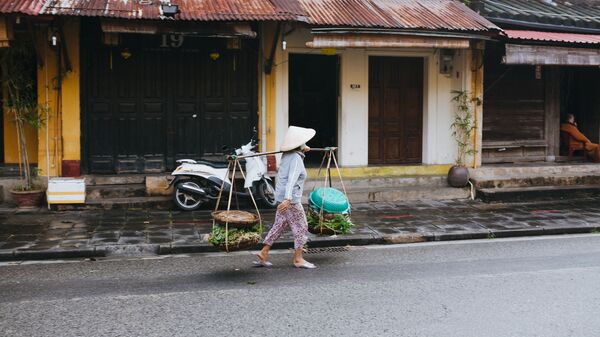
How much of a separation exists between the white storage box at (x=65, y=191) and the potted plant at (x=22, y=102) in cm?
46

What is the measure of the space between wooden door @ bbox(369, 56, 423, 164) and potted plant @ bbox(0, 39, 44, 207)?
23.6 ft

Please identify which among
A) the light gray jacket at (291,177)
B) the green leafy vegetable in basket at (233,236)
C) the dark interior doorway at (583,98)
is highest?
the dark interior doorway at (583,98)

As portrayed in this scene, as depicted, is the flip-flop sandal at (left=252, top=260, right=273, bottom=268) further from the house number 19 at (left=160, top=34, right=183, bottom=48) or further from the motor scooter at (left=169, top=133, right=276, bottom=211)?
the house number 19 at (left=160, top=34, right=183, bottom=48)

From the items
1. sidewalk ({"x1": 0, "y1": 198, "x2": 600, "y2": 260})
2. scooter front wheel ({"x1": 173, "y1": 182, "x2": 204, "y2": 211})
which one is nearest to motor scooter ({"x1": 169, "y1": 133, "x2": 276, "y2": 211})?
scooter front wheel ({"x1": 173, "y1": 182, "x2": 204, "y2": 211})

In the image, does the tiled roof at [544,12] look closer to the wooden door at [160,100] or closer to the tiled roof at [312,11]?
the tiled roof at [312,11]

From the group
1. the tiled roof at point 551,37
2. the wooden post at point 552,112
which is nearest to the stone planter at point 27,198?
the tiled roof at point 551,37

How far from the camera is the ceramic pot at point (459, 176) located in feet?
47.9

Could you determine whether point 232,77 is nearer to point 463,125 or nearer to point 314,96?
point 314,96

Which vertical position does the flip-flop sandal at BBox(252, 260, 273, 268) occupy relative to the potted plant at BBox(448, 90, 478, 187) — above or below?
below

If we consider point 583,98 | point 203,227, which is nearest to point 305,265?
point 203,227

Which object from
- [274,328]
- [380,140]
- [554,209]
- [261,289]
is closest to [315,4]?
[380,140]

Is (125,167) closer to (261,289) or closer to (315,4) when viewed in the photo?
(315,4)

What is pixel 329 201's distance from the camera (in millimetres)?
9062

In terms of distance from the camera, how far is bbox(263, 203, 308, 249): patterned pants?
28.0 ft
